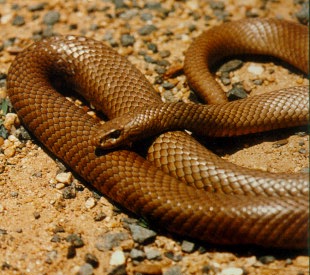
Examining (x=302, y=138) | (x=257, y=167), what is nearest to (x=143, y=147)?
(x=257, y=167)

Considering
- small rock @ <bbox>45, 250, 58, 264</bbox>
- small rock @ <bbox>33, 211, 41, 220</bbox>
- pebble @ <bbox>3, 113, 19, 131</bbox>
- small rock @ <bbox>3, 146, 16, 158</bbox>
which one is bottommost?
small rock @ <bbox>45, 250, 58, 264</bbox>

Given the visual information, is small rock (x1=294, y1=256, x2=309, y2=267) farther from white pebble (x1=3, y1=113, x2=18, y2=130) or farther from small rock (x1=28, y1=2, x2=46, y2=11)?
small rock (x1=28, y1=2, x2=46, y2=11)

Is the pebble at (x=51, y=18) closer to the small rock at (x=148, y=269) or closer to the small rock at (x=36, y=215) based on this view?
the small rock at (x=36, y=215)

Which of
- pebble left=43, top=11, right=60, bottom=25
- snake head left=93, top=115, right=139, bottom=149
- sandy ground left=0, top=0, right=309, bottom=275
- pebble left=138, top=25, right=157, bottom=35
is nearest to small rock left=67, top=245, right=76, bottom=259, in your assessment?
sandy ground left=0, top=0, right=309, bottom=275

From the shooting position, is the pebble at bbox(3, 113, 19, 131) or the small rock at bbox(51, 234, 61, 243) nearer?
the small rock at bbox(51, 234, 61, 243)

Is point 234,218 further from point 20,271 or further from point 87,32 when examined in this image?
point 87,32

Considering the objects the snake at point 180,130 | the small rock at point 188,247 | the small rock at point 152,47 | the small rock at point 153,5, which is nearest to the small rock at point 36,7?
the snake at point 180,130

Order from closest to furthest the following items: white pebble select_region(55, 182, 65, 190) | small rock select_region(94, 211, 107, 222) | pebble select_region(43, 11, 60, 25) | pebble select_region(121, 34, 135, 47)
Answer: small rock select_region(94, 211, 107, 222) → white pebble select_region(55, 182, 65, 190) → pebble select_region(121, 34, 135, 47) → pebble select_region(43, 11, 60, 25)

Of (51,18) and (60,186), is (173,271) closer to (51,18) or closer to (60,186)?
(60,186)
